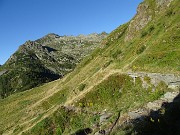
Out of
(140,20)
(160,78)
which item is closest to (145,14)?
(140,20)

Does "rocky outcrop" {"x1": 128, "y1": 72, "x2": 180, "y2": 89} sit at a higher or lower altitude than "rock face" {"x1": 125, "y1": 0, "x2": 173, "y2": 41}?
lower

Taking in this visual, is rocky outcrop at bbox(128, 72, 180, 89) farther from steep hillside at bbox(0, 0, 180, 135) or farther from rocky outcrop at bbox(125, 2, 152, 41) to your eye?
rocky outcrop at bbox(125, 2, 152, 41)

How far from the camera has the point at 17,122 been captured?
66438 mm

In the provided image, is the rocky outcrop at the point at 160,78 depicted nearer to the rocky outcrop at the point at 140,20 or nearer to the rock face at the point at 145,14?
the rock face at the point at 145,14

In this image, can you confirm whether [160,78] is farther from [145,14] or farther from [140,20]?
[145,14]

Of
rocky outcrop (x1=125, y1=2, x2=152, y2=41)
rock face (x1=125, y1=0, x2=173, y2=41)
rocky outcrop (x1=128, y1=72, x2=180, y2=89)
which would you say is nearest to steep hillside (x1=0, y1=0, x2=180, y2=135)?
rocky outcrop (x1=128, y1=72, x2=180, y2=89)

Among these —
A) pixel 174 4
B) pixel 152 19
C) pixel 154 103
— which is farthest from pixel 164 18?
pixel 154 103

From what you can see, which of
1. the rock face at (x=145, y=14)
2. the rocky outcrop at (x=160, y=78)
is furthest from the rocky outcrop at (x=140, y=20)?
the rocky outcrop at (x=160, y=78)

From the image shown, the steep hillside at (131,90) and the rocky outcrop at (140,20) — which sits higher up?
the rocky outcrop at (140,20)

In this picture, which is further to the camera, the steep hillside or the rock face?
the rock face

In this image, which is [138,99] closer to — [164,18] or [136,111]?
[136,111]

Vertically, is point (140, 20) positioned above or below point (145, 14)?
below

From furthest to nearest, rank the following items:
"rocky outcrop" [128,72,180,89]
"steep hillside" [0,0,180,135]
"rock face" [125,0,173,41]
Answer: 1. "rock face" [125,0,173,41]
2. "rocky outcrop" [128,72,180,89]
3. "steep hillside" [0,0,180,135]

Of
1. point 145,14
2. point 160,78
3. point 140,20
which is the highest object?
point 145,14
